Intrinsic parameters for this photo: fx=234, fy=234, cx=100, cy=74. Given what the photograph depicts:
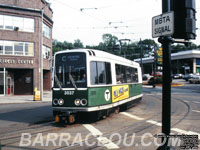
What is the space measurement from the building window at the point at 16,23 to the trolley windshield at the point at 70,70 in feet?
70.7

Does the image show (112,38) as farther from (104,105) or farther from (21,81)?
(104,105)

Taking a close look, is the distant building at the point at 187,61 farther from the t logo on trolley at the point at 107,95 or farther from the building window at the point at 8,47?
the t logo on trolley at the point at 107,95

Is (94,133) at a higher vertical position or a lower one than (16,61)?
lower

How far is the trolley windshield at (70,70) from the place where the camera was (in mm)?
9336

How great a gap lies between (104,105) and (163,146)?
6012 mm

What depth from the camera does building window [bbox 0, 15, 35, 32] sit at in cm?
2838

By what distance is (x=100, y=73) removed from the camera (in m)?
9.96

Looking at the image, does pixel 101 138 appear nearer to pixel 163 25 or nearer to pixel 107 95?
pixel 107 95

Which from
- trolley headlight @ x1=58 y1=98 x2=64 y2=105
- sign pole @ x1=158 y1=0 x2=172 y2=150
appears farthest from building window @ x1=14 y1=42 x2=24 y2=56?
sign pole @ x1=158 y1=0 x2=172 y2=150

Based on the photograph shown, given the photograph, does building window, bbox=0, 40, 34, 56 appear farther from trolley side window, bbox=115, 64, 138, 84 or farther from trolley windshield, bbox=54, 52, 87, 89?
trolley windshield, bbox=54, 52, 87, 89

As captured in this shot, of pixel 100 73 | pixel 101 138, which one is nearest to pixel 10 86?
pixel 100 73

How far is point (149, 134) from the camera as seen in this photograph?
303 inches

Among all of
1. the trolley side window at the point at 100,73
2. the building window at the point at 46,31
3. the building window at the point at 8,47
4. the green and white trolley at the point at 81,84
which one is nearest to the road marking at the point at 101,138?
the green and white trolley at the point at 81,84

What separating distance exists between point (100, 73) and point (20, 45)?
21.9m
